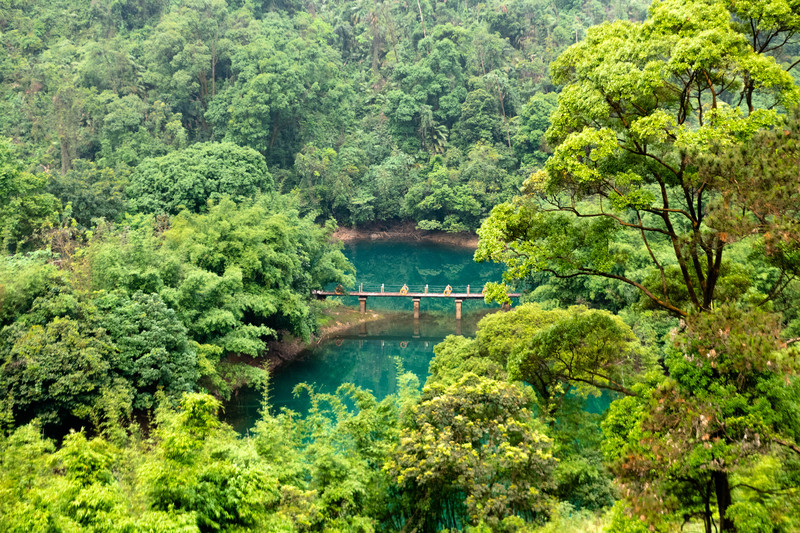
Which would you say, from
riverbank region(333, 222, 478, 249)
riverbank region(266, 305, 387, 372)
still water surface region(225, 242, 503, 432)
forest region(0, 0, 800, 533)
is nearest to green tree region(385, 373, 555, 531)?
forest region(0, 0, 800, 533)

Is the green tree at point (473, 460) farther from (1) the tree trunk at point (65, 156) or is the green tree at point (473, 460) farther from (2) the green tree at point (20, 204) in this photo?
(1) the tree trunk at point (65, 156)

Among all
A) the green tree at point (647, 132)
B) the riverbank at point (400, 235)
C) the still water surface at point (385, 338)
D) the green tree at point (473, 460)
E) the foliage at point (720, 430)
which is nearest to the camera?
the foliage at point (720, 430)

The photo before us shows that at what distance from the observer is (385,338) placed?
880 inches

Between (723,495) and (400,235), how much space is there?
32.4 m

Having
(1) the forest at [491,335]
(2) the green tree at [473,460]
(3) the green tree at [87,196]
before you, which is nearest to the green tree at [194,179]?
(1) the forest at [491,335]

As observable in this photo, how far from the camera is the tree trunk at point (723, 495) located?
510cm

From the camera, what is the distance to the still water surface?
17270 millimetres

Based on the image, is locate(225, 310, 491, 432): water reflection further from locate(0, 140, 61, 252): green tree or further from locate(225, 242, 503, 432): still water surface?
locate(0, 140, 61, 252): green tree

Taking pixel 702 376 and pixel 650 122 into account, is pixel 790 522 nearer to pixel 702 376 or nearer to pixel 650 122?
pixel 702 376

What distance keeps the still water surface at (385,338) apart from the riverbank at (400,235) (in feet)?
5.21

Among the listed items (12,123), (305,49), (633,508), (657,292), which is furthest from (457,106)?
(633,508)

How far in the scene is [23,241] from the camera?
16484 millimetres

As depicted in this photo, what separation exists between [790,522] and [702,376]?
132cm

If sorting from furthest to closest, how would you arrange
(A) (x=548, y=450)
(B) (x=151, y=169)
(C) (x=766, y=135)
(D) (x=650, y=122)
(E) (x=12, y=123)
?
(E) (x=12, y=123) < (B) (x=151, y=169) < (A) (x=548, y=450) < (D) (x=650, y=122) < (C) (x=766, y=135)
